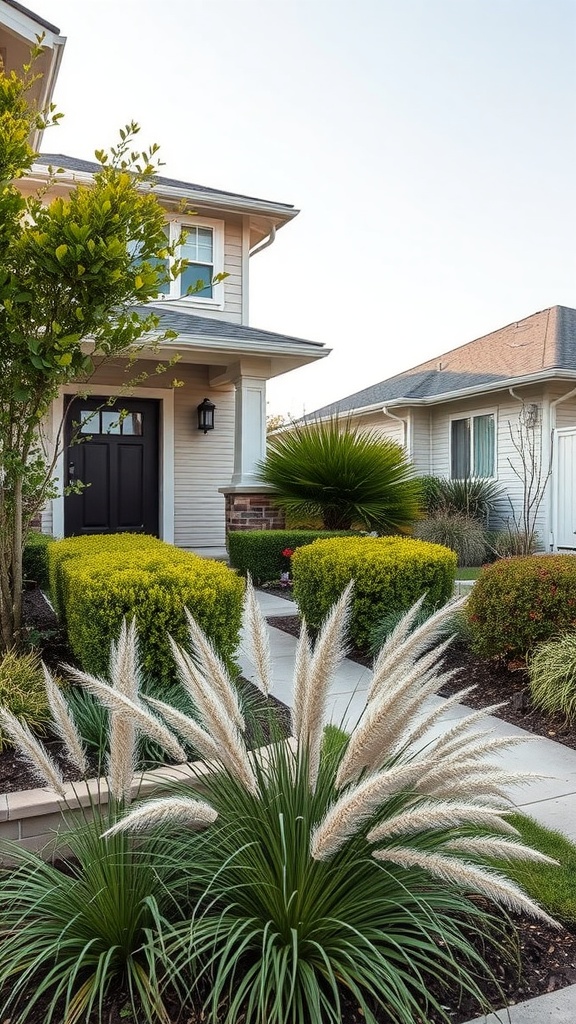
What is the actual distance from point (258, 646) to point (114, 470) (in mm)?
9000

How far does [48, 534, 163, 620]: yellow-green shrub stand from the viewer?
471 cm

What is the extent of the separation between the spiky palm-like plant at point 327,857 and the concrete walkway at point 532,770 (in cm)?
19

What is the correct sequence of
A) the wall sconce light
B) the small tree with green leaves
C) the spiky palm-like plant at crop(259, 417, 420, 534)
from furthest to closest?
the wall sconce light, the spiky palm-like plant at crop(259, 417, 420, 534), the small tree with green leaves

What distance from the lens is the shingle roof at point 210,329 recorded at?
30.2 feet

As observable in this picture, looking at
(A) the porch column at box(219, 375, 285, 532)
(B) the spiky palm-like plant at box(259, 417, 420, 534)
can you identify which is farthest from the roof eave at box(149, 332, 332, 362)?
(B) the spiky palm-like plant at box(259, 417, 420, 534)

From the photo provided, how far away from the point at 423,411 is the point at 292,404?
17.2m

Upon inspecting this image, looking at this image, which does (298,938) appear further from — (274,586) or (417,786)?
(274,586)

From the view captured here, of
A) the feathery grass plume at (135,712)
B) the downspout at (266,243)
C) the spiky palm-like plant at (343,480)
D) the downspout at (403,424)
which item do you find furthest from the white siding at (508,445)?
→ the feathery grass plume at (135,712)

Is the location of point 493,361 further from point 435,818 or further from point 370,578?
point 435,818

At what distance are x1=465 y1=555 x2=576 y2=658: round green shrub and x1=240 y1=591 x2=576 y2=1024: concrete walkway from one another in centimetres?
57

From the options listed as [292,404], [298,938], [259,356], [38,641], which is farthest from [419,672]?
[292,404]

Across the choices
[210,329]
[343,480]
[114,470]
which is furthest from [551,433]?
[114,470]

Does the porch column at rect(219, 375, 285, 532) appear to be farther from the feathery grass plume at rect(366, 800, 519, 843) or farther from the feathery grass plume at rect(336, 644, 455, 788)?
the feathery grass plume at rect(366, 800, 519, 843)

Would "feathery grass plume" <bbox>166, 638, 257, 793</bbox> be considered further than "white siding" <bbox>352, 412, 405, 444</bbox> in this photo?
No
